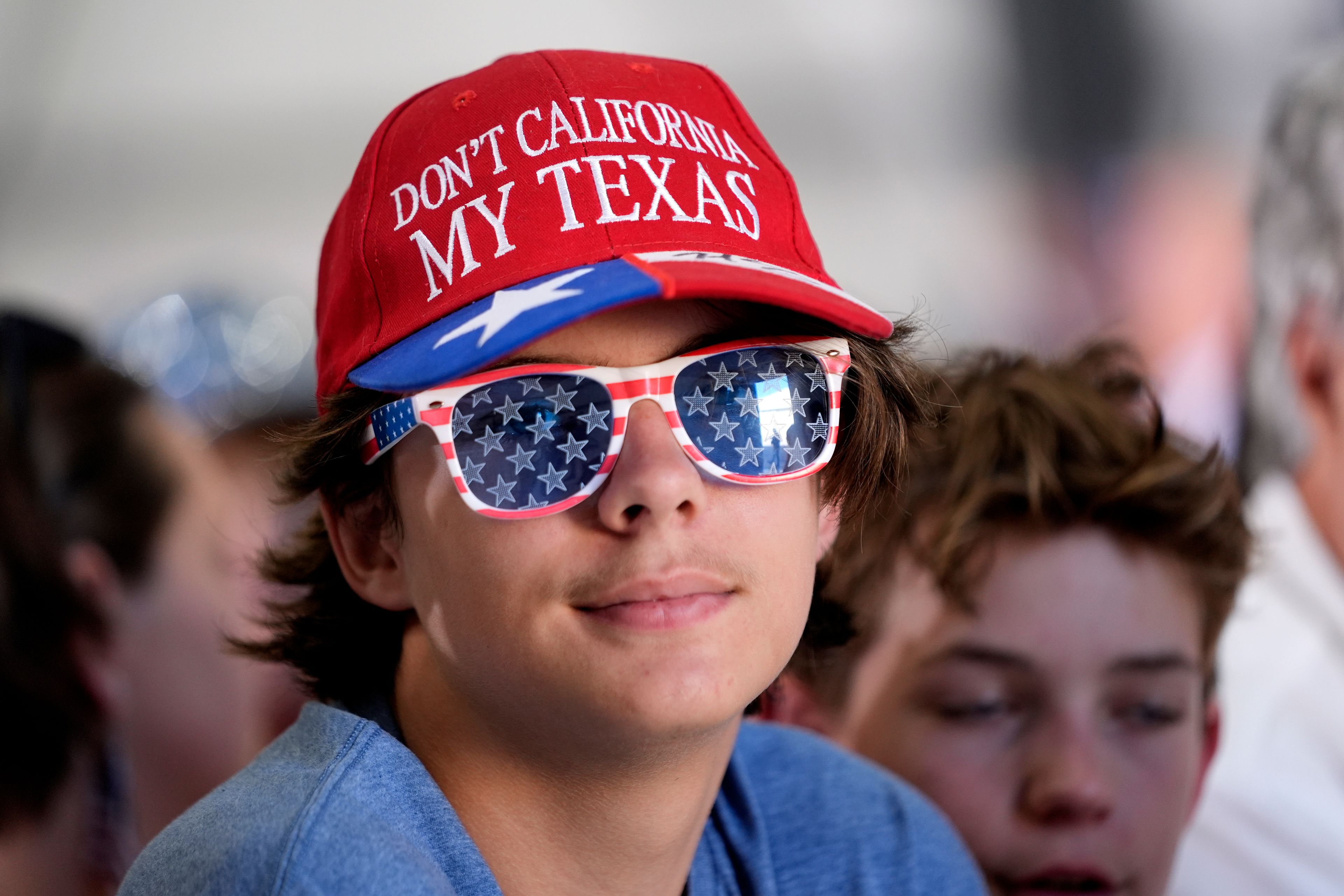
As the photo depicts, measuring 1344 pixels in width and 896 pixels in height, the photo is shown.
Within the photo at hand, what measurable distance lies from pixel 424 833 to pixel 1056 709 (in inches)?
35.2

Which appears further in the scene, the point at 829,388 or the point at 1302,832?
the point at 1302,832

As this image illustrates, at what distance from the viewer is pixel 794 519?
3.27ft

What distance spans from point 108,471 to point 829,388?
1575 millimetres

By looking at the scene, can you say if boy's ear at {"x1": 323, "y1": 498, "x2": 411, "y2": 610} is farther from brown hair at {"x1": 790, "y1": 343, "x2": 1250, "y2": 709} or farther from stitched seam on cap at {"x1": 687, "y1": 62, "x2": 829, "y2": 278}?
brown hair at {"x1": 790, "y1": 343, "x2": 1250, "y2": 709}

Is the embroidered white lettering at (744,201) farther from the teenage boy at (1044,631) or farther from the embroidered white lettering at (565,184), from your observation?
the teenage boy at (1044,631)

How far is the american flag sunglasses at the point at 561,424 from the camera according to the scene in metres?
0.89

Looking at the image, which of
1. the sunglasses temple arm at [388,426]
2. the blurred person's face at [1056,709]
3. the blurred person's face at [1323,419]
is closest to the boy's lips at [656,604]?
the sunglasses temple arm at [388,426]

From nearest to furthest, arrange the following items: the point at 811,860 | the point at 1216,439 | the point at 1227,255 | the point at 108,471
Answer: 1. the point at 811,860
2. the point at 1216,439
3. the point at 108,471
4. the point at 1227,255

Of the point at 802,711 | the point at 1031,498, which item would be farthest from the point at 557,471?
the point at 802,711

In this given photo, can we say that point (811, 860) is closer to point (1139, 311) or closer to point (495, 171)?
point (495, 171)

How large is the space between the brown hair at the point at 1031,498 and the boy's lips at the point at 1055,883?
348mm

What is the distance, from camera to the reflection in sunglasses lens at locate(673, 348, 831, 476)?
0.92 m

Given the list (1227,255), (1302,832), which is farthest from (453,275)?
(1227,255)

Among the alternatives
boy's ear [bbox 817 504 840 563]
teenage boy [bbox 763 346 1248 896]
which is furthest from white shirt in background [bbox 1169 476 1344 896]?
boy's ear [bbox 817 504 840 563]
